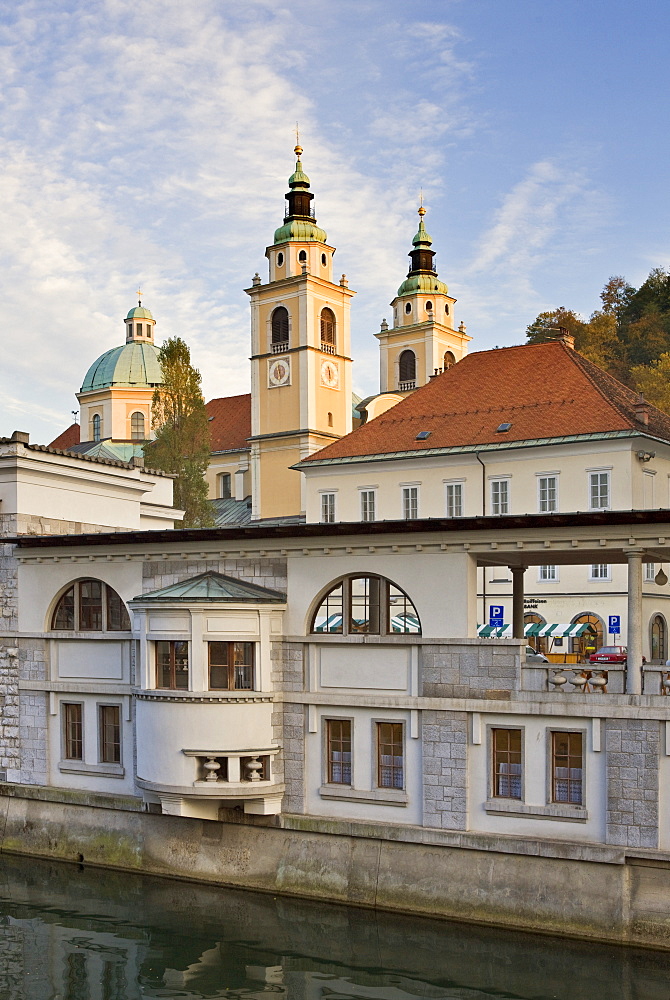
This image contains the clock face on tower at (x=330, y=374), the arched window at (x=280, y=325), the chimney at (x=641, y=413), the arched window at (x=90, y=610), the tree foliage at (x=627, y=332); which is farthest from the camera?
the tree foliage at (x=627, y=332)

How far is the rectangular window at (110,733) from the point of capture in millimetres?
26016

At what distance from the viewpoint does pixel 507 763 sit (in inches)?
834

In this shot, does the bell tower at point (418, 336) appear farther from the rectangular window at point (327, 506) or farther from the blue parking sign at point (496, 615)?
the blue parking sign at point (496, 615)

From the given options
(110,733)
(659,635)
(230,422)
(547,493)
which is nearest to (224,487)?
(230,422)

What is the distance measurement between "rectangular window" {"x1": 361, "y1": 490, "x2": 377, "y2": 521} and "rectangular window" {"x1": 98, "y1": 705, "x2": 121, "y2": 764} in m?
33.2

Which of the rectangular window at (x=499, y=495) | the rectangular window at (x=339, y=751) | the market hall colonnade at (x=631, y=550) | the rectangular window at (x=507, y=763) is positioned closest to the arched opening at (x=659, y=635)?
the rectangular window at (x=499, y=495)

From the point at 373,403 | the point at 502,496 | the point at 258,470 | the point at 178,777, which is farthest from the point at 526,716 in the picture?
the point at 373,403

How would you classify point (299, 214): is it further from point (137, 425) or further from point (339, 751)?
point (339, 751)

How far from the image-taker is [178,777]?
22.8 meters

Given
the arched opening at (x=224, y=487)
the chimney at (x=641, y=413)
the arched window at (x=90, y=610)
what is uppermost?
the chimney at (x=641, y=413)

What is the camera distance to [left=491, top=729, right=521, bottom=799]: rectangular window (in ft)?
69.2

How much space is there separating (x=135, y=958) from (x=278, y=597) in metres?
7.50

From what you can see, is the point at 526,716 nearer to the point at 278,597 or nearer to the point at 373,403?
the point at 278,597

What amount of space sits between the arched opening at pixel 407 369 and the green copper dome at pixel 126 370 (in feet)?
76.0
